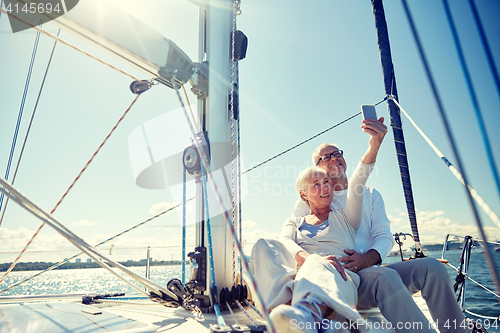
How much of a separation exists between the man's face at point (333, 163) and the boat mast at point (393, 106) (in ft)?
4.40

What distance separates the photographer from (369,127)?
108 cm

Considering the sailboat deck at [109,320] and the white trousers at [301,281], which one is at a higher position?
the white trousers at [301,281]

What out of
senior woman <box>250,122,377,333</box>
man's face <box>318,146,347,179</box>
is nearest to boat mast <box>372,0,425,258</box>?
man's face <box>318,146,347,179</box>

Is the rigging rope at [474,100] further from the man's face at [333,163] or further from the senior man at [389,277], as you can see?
the man's face at [333,163]

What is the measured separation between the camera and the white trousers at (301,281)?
670 millimetres

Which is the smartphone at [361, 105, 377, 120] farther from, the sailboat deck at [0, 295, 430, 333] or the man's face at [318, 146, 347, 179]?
the sailboat deck at [0, 295, 430, 333]

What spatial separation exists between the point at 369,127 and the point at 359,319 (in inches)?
27.6

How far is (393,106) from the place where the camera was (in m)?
2.57

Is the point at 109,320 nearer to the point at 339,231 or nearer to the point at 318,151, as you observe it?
the point at 339,231

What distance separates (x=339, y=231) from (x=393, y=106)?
194 centimetres

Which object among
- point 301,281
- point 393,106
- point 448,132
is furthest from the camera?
point 393,106

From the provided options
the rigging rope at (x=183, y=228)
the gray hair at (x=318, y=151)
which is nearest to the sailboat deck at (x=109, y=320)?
the rigging rope at (x=183, y=228)

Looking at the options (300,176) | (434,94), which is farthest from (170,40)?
(434,94)

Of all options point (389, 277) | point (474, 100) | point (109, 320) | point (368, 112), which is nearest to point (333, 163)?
point (368, 112)
